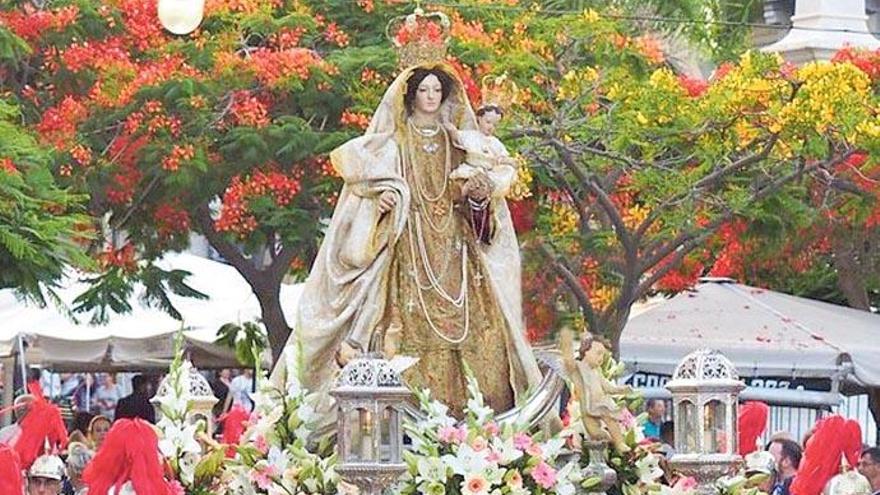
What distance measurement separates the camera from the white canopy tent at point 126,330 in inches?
925

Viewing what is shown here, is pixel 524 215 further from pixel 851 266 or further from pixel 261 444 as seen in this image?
pixel 261 444

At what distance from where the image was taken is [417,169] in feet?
42.4

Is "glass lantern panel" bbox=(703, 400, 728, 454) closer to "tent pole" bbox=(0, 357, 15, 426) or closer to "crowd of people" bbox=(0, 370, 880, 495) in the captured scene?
A: "crowd of people" bbox=(0, 370, 880, 495)

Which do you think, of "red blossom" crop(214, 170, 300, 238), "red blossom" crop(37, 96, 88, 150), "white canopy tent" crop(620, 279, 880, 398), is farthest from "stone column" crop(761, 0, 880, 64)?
"red blossom" crop(37, 96, 88, 150)

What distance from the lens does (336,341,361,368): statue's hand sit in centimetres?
1206

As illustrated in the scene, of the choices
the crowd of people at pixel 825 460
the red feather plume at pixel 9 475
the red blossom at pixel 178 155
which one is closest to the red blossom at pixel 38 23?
the red blossom at pixel 178 155

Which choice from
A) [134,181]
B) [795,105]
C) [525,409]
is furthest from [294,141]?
[525,409]

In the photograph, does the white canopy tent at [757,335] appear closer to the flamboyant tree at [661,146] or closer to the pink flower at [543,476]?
the flamboyant tree at [661,146]

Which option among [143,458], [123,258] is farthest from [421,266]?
[123,258]

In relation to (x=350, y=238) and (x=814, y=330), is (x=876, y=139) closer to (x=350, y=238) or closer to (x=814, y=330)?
(x=814, y=330)

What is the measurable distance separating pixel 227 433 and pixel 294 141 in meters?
7.90

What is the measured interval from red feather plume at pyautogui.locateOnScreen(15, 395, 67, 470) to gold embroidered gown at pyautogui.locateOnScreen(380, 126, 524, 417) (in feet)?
5.38

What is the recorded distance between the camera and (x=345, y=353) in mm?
12141

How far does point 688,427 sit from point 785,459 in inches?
135
